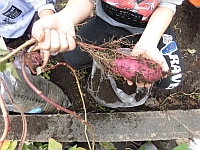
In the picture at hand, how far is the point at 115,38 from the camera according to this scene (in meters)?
1.51

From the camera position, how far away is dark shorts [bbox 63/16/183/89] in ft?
4.81

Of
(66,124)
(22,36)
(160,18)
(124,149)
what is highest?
(160,18)

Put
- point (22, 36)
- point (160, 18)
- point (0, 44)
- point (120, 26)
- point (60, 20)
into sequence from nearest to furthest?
1. point (0, 44)
2. point (60, 20)
3. point (160, 18)
4. point (120, 26)
5. point (22, 36)

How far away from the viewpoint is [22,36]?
175 centimetres

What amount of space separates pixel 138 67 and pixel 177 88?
675 mm

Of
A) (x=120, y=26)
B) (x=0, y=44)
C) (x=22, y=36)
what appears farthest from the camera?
(x=22, y=36)

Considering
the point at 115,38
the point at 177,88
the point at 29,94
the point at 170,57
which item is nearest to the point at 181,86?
the point at 177,88

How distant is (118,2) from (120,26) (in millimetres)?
154

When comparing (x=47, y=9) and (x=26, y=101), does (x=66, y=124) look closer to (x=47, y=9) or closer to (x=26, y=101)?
(x=26, y=101)

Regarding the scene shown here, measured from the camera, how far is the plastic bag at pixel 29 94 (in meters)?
1.28

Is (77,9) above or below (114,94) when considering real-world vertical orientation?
above

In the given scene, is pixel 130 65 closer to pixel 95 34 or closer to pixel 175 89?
pixel 95 34

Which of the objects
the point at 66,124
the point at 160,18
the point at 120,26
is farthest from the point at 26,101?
the point at 160,18

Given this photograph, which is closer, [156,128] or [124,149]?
[156,128]
